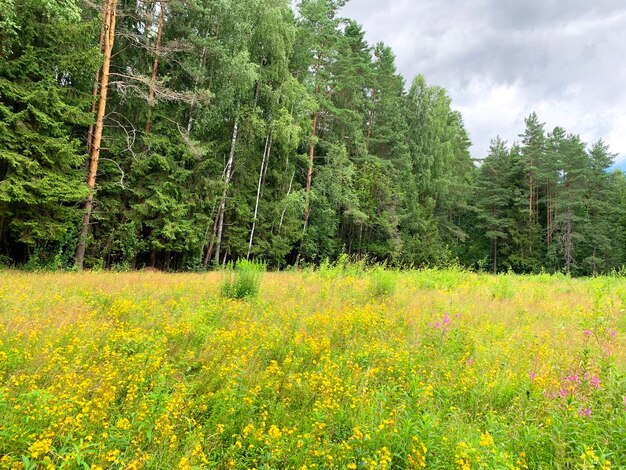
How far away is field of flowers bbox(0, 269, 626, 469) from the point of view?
7.79 ft

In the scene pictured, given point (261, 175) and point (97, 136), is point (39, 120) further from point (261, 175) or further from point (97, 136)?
point (261, 175)

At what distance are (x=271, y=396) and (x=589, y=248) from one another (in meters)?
42.0

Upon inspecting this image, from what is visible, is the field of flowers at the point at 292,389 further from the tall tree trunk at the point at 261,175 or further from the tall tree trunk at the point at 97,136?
the tall tree trunk at the point at 261,175

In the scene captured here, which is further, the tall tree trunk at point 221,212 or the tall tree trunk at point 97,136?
the tall tree trunk at point 221,212

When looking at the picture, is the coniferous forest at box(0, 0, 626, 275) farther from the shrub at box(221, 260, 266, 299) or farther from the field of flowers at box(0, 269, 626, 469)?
the field of flowers at box(0, 269, 626, 469)

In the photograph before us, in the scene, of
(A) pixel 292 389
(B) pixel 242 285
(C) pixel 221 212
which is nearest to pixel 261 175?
(C) pixel 221 212

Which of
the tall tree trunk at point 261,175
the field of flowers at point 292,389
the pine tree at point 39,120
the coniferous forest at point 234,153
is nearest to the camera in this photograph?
the field of flowers at point 292,389

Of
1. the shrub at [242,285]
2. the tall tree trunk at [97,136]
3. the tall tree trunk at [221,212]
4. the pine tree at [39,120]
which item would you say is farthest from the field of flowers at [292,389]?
the tall tree trunk at [221,212]

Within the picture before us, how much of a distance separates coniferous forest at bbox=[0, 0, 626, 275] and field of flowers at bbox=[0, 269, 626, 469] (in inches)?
271

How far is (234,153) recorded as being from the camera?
18047 millimetres

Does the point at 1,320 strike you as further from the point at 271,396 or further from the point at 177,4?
the point at 177,4

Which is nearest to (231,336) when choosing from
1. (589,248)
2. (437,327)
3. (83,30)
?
(437,327)

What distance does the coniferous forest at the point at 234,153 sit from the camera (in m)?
10.7

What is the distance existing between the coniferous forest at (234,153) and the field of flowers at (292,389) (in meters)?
6.89
